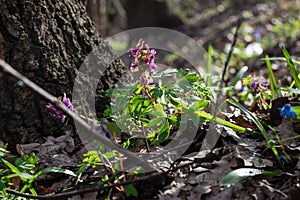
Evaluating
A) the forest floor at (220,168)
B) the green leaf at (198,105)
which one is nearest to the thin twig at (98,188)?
the forest floor at (220,168)

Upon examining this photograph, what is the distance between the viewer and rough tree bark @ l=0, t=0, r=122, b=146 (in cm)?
242

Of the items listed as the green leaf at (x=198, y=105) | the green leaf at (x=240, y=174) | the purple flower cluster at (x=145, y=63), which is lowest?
the green leaf at (x=240, y=174)

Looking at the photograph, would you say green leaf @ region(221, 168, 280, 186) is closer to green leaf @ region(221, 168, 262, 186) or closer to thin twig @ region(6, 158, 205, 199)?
green leaf @ region(221, 168, 262, 186)

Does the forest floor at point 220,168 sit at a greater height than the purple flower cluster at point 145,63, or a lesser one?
lesser

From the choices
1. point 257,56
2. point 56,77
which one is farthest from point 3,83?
point 257,56

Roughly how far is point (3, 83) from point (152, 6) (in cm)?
800

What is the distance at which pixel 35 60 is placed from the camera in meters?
2.44

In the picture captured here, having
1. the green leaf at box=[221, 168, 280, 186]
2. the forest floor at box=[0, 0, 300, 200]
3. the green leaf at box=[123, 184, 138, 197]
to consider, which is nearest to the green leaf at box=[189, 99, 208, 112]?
the forest floor at box=[0, 0, 300, 200]

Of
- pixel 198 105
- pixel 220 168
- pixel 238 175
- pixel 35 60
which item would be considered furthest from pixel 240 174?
pixel 35 60

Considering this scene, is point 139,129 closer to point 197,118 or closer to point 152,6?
point 197,118

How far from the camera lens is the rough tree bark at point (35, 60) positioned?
242cm

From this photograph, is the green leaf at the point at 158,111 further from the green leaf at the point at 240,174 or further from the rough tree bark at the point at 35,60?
the rough tree bark at the point at 35,60

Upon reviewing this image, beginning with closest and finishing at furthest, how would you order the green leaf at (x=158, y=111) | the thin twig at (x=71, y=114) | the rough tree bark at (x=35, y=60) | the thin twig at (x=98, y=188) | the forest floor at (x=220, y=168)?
the thin twig at (x=71, y=114), the thin twig at (x=98, y=188), the forest floor at (x=220, y=168), the green leaf at (x=158, y=111), the rough tree bark at (x=35, y=60)

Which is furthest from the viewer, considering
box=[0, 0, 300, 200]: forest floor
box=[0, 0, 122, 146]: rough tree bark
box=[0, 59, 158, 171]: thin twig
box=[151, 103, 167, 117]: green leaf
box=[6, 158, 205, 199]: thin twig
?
box=[0, 0, 122, 146]: rough tree bark
